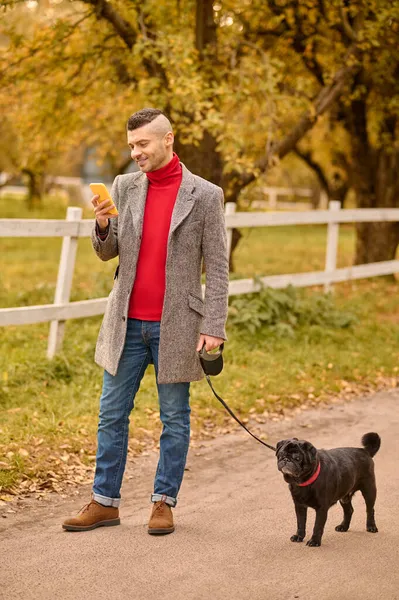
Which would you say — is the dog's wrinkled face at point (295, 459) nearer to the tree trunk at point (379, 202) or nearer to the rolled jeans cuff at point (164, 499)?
the rolled jeans cuff at point (164, 499)

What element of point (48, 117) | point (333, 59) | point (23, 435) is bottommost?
point (23, 435)

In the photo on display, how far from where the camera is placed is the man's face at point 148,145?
461cm

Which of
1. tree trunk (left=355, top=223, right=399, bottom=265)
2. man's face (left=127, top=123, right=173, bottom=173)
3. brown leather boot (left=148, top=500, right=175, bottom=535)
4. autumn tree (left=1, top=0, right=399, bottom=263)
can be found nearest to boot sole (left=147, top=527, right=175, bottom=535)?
brown leather boot (left=148, top=500, right=175, bottom=535)

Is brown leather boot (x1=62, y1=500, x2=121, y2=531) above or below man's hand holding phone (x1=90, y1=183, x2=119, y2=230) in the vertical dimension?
below

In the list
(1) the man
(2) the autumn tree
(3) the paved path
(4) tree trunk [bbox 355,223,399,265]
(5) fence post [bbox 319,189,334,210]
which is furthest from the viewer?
(5) fence post [bbox 319,189,334,210]

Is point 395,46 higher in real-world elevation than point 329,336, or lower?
higher

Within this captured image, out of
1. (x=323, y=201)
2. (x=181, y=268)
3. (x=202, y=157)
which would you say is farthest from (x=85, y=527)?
(x=323, y=201)

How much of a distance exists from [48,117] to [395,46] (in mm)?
5143

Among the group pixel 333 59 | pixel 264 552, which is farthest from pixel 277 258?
pixel 264 552

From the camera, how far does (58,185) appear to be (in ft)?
189

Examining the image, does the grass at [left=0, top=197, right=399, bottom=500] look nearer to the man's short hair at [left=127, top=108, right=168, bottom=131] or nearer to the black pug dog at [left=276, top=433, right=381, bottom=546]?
the black pug dog at [left=276, top=433, right=381, bottom=546]

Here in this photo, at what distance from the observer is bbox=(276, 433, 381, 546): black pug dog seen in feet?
14.6

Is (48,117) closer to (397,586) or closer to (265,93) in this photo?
(265,93)

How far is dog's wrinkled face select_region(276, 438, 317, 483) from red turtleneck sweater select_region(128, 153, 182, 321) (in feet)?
3.17
